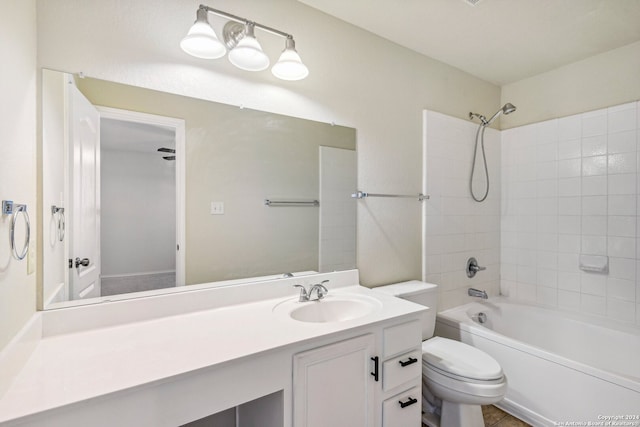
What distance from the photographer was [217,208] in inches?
58.6

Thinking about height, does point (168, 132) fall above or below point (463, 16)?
below

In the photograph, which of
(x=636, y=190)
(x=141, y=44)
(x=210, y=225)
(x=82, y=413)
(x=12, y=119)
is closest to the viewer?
(x=82, y=413)

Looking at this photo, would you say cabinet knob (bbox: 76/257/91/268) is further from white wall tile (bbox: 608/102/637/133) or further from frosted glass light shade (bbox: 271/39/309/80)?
white wall tile (bbox: 608/102/637/133)

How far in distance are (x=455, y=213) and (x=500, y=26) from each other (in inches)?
50.7

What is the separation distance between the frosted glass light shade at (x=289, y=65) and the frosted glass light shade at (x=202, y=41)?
0.29 meters

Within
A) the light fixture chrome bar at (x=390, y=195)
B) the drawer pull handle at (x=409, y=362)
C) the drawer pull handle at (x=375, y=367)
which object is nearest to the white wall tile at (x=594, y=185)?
the light fixture chrome bar at (x=390, y=195)

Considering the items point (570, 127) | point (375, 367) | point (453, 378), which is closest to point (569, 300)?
point (570, 127)

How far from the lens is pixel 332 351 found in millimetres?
1174

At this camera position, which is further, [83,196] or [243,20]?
[243,20]

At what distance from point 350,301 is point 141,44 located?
5.00ft

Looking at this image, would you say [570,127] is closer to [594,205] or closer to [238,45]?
[594,205]

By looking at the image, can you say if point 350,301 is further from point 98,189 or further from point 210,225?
point 98,189

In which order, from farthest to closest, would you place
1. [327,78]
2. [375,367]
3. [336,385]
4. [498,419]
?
[498,419] → [327,78] → [375,367] → [336,385]

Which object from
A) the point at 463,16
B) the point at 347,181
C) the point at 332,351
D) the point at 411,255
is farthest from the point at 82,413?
the point at 463,16
